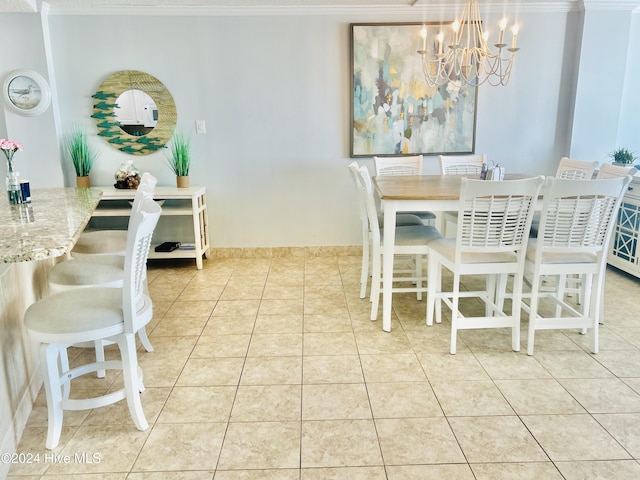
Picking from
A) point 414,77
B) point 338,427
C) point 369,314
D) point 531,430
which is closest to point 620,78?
point 414,77

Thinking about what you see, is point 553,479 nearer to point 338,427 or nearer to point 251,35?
point 338,427

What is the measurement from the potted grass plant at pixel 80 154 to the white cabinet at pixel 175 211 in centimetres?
21

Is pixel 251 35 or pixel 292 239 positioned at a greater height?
Result: pixel 251 35

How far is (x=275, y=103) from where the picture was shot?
14.3 ft

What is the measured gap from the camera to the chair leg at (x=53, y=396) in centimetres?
187

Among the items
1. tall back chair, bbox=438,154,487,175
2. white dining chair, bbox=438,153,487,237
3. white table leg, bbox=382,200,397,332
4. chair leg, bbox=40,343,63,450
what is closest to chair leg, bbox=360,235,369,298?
white table leg, bbox=382,200,397,332

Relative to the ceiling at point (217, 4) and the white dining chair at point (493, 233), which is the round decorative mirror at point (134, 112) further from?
the white dining chair at point (493, 233)

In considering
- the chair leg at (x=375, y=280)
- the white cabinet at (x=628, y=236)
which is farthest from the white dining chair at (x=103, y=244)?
the white cabinet at (x=628, y=236)

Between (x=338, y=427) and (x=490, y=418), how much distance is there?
660 mm

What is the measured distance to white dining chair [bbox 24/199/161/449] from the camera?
5.85 ft

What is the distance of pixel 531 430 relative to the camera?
1983 millimetres

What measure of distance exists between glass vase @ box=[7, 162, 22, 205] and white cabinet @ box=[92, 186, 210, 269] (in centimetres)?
136

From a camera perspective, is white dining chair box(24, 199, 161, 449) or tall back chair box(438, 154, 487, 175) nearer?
white dining chair box(24, 199, 161, 449)

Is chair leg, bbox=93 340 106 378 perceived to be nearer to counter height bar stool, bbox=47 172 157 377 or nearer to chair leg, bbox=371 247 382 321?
counter height bar stool, bbox=47 172 157 377
